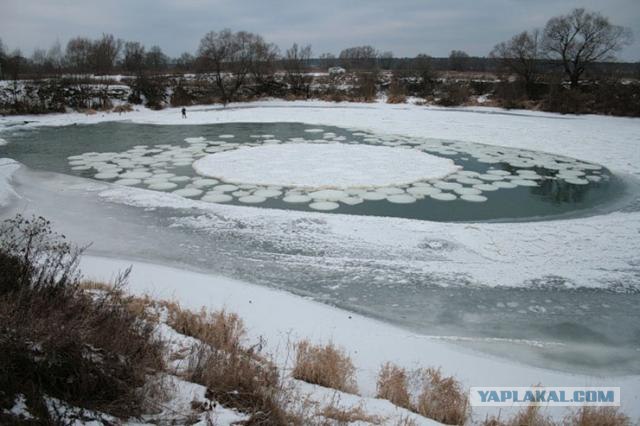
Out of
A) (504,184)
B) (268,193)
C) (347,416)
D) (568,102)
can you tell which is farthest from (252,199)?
(568,102)

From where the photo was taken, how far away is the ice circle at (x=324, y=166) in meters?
7.66

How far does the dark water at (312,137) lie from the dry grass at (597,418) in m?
3.60

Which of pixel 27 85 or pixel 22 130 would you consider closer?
pixel 22 130

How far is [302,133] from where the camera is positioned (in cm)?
1326

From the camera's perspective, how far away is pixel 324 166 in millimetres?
8578

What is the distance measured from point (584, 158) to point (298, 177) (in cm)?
667

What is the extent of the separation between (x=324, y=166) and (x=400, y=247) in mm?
4037

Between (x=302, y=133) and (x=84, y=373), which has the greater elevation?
(x=302, y=133)

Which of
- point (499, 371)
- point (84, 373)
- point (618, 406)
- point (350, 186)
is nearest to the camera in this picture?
point (84, 373)

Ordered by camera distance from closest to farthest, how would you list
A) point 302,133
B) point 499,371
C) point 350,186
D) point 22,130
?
point 499,371 → point 350,186 → point 302,133 → point 22,130

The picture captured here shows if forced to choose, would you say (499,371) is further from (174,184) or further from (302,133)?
(302,133)

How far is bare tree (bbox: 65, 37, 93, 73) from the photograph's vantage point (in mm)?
25322

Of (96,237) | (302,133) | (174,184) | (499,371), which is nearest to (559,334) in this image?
(499,371)

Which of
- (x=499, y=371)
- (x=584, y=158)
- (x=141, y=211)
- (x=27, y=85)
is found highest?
(x=27, y=85)
